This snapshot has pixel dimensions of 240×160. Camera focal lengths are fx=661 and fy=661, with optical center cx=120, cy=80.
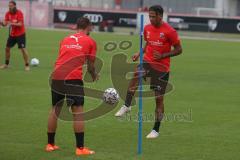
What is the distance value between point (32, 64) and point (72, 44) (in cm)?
1337

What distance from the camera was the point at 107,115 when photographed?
1395cm

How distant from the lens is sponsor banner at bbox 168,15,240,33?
153ft

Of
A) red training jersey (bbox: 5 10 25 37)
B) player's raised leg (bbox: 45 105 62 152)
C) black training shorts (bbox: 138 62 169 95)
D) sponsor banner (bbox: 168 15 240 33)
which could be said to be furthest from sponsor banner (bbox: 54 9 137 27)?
player's raised leg (bbox: 45 105 62 152)

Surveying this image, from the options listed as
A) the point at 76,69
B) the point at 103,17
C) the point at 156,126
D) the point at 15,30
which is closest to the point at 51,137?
the point at 76,69

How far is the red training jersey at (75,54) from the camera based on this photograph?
10.1 metres

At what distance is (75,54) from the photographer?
10133mm

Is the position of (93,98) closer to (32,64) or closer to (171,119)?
(171,119)

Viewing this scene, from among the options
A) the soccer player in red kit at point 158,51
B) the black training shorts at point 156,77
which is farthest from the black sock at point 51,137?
the black training shorts at point 156,77

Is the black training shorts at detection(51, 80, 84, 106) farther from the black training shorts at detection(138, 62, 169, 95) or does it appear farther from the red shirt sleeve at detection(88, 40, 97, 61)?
the black training shorts at detection(138, 62, 169, 95)

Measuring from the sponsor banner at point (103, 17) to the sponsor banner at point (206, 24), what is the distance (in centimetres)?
299

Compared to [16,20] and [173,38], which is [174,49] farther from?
[16,20]

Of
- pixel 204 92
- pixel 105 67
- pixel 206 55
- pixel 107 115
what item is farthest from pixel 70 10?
pixel 107 115

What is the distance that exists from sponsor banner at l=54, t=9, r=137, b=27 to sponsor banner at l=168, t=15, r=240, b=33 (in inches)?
118

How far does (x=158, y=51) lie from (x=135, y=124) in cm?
177
